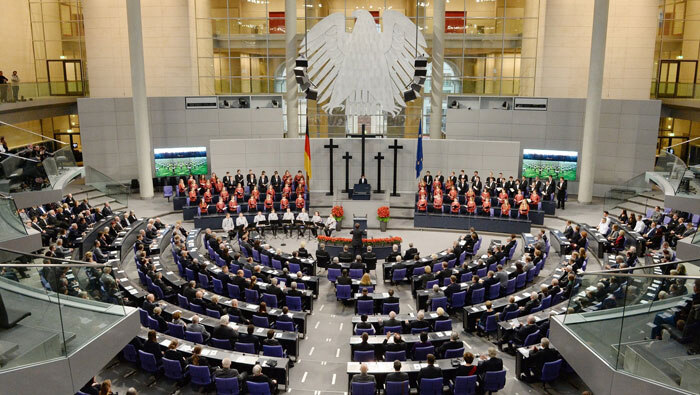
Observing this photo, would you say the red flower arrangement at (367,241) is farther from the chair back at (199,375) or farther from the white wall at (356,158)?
the chair back at (199,375)

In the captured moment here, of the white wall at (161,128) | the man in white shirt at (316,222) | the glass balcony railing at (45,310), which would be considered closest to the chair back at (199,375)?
the glass balcony railing at (45,310)

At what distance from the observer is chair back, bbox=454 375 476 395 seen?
35.8 feet

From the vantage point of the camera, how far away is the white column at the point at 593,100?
1040 inches

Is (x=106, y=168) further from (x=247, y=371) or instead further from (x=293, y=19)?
(x=247, y=371)

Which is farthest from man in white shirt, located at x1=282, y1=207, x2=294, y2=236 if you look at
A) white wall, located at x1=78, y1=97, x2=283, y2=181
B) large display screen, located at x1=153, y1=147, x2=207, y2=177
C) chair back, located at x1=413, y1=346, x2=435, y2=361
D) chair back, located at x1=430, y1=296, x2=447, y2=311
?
chair back, located at x1=413, y1=346, x2=435, y2=361

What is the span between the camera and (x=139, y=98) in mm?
27656

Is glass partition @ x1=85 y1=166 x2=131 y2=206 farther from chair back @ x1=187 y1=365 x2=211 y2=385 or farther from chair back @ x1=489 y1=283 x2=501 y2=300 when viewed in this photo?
chair back @ x1=489 y1=283 x2=501 y2=300

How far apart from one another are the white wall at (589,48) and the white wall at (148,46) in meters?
20.2

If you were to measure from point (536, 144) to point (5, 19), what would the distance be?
29.0 metres

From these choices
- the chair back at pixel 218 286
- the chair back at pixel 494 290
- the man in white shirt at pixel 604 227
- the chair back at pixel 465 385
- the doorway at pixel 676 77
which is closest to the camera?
the chair back at pixel 465 385

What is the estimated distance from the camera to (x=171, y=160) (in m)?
30.6

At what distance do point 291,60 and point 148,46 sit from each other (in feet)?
29.6

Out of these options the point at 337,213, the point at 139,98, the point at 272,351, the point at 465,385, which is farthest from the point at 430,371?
the point at 139,98

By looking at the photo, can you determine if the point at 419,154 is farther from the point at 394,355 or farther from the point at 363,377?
the point at 363,377
